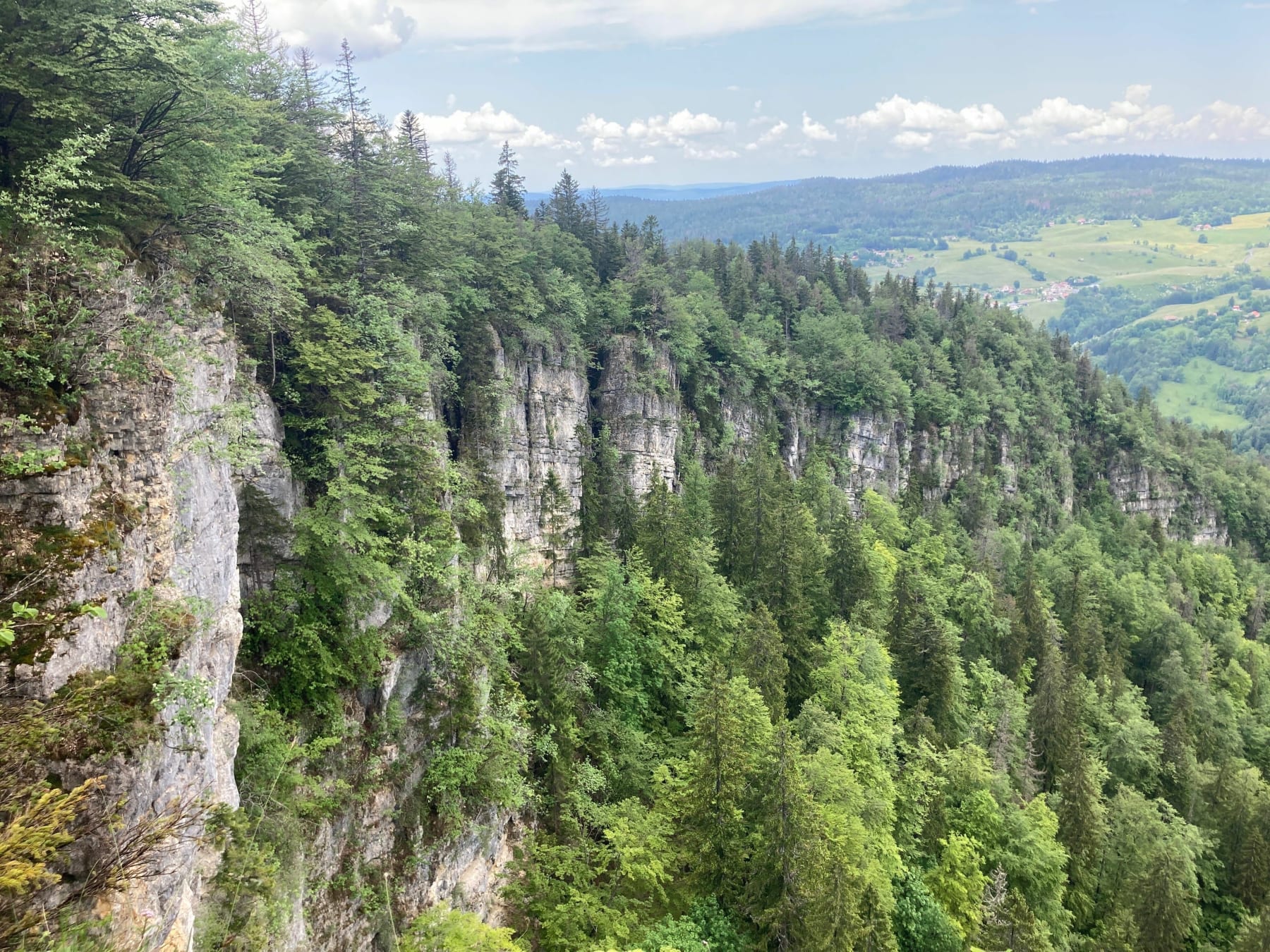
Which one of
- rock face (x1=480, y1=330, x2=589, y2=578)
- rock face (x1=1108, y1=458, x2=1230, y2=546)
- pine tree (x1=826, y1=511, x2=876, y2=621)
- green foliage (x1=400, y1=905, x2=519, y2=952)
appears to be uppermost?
rock face (x1=480, y1=330, x2=589, y2=578)

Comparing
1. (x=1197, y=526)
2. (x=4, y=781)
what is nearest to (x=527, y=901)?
(x=4, y=781)

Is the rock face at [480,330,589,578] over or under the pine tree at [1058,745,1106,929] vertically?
over

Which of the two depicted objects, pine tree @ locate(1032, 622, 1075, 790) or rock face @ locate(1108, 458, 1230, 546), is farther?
rock face @ locate(1108, 458, 1230, 546)

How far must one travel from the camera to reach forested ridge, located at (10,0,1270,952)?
45.6ft

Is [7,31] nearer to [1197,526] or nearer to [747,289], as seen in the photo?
[747,289]

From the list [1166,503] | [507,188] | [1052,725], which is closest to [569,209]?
[507,188]

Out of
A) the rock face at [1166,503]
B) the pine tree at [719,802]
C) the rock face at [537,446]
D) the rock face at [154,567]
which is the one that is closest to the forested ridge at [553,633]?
the pine tree at [719,802]

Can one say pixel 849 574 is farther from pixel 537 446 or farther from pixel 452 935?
pixel 452 935

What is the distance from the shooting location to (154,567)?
12312 millimetres

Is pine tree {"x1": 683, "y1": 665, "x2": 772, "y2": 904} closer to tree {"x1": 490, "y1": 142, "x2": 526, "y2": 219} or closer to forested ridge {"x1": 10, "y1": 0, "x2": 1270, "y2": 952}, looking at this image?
forested ridge {"x1": 10, "y1": 0, "x2": 1270, "y2": 952}

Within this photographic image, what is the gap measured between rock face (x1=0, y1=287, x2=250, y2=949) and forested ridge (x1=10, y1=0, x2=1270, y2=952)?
1.59 ft

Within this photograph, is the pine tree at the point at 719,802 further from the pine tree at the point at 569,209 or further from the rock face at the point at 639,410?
the pine tree at the point at 569,209

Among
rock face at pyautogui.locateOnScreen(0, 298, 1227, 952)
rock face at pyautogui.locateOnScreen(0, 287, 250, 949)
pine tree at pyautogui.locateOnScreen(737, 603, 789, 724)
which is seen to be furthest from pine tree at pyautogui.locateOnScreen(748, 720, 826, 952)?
rock face at pyautogui.locateOnScreen(0, 287, 250, 949)

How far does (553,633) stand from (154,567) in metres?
21.5
